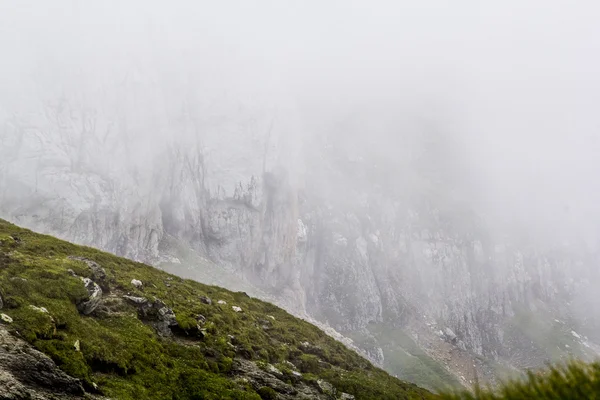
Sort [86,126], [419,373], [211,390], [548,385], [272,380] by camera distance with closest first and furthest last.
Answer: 1. [548,385]
2. [211,390]
3. [272,380]
4. [86,126]
5. [419,373]

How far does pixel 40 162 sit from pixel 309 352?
484 ft

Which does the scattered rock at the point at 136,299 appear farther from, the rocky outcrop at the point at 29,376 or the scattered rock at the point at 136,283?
the rocky outcrop at the point at 29,376

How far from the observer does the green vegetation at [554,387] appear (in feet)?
16.6

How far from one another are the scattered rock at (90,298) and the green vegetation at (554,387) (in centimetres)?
2365

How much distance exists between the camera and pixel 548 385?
5383 mm

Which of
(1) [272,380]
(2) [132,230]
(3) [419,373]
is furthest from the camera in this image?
(3) [419,373]

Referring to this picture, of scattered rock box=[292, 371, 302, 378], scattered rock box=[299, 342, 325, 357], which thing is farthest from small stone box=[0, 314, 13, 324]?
scattered rock box=[299, 342, 325, 357]

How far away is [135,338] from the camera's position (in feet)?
74.9

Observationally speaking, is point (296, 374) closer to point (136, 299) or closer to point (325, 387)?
point (325, 387)

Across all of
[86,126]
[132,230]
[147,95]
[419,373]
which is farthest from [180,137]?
[419,373]

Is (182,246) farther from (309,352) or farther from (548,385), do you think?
(548,385)

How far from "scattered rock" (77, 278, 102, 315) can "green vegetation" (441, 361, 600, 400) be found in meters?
23.6

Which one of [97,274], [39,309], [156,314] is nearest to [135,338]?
[156,314]

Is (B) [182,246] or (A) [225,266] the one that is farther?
(A) [225,266]
